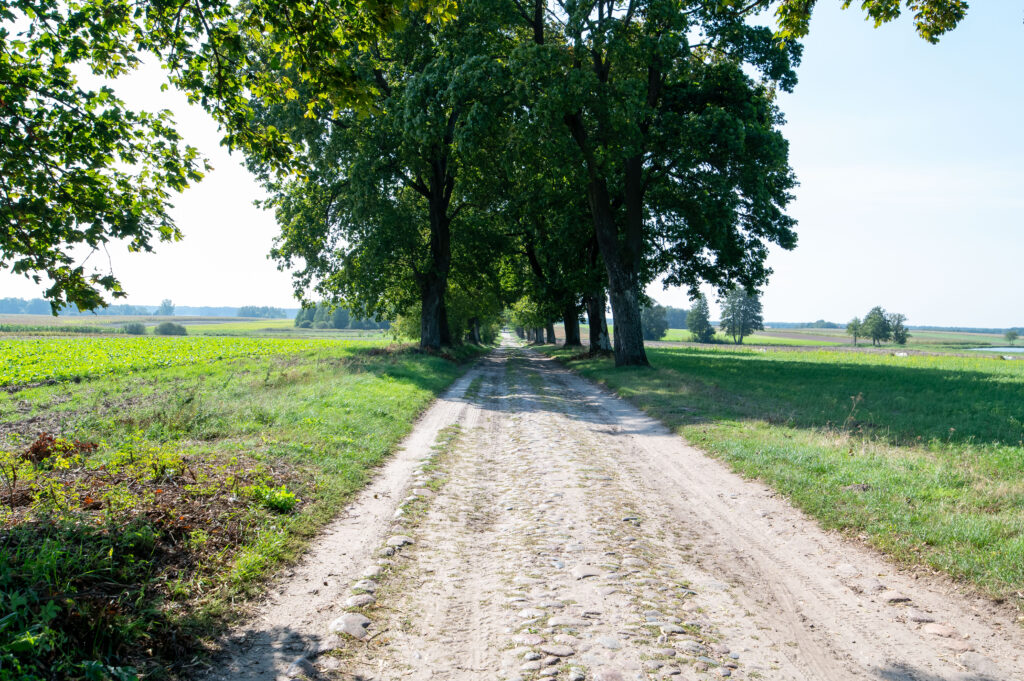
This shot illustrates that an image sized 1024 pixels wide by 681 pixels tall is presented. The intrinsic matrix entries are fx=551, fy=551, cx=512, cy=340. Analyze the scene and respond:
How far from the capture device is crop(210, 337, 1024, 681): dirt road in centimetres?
364

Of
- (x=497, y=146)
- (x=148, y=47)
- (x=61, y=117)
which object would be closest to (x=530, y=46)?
(x=497, y=146)

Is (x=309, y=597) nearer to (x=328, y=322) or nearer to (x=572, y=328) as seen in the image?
(x=572, y=328)

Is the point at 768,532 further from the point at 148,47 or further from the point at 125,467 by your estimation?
the point at 148,47

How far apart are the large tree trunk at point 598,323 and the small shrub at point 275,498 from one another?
26892 mm

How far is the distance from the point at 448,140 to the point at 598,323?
13.7 m

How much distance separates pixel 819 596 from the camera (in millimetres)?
4680

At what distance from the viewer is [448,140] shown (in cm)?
2842

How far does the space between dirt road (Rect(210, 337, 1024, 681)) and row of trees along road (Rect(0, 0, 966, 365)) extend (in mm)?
4577


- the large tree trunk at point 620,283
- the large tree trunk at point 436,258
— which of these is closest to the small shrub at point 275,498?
the large tree trunk at point 620,283

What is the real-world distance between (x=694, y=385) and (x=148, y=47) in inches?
668

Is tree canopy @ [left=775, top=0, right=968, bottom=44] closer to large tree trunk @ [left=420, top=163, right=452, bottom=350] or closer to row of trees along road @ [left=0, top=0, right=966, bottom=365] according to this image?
row of trees along road @ [left=0, top=0, right=966, bottom=365]

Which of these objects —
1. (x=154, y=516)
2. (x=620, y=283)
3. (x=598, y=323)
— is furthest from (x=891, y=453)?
(x=598, y=323)

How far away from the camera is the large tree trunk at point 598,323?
3256 centimetres

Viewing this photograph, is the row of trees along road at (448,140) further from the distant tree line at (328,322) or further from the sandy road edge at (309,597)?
the distant tree line at (328,322)
